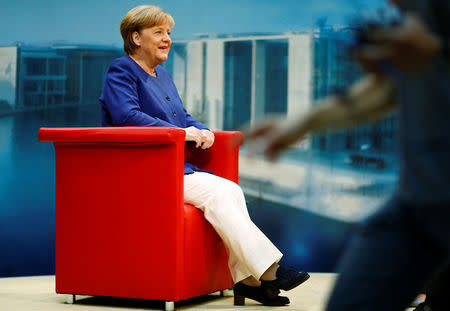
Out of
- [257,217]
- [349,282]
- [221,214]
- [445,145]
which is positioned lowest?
[257,217]

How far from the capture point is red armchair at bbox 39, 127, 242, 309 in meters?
2.78

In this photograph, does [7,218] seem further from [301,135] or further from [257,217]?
[301,135]

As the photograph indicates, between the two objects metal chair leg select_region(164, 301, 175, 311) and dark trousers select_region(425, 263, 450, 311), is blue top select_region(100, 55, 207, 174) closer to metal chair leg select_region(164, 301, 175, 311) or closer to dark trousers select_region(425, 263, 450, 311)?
metal chair leg select_region(164, 301, 175, 311)

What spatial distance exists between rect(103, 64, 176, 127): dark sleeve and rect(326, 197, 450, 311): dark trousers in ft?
6.30

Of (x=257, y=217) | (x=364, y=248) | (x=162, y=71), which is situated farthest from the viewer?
(x=257, y=217)

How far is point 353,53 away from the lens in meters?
0.98

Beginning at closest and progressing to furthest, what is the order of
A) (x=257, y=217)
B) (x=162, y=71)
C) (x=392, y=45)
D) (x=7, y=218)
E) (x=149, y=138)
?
1. (x=392, y=45)
2. (x=149, y=138)
3. (x=162, y=71)
4. (x=7, y=218)
5. (x=257, y=217)

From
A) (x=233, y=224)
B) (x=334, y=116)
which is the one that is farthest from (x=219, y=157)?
(x=334, y=116)

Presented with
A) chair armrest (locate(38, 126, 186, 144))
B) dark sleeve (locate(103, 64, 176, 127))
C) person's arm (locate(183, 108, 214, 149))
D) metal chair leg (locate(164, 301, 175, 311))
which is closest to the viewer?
chair armrest (locate(38, 126, 186, 144))

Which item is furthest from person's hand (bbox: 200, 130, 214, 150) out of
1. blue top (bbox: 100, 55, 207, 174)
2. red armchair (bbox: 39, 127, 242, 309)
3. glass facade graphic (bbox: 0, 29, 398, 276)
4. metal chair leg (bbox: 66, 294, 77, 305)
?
glass facade graphic (bbox: 0, 29, 398, 276)

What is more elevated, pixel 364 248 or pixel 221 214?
pixel 364 248

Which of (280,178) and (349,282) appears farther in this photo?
(280,178)

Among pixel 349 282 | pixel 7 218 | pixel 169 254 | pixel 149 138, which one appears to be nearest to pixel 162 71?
pixel 149 138

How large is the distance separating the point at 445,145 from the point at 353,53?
0.62ft
